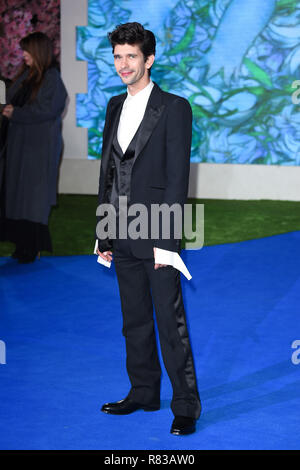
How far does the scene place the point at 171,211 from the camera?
305cm

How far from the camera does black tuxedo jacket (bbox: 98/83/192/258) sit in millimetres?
3020

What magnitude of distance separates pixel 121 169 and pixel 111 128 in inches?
7.8

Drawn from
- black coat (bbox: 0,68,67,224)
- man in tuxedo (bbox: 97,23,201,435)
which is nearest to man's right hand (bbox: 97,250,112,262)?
man in tuxedo (bbox: 97,23,201,435)

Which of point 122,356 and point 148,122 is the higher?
point 148,122

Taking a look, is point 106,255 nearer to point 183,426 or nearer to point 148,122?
point 148,122

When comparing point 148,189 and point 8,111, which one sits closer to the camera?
point 148,189

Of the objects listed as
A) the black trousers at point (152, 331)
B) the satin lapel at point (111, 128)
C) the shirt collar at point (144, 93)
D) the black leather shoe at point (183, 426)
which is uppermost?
the shirt collar at point (144, 93)

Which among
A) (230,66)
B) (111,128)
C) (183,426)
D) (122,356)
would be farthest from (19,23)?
(183,426)

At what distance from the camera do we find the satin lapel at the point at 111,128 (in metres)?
3.19

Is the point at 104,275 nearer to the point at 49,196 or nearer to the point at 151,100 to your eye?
the point at 49,196

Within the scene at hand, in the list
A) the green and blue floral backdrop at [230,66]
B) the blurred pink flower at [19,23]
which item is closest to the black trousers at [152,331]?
the green and blue floral backdrop at [230,66]

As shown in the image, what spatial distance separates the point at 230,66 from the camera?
10.5m

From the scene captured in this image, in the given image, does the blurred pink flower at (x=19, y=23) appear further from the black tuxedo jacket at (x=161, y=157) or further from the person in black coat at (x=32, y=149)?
the black tuxedo jacket at (x=161, y=157)

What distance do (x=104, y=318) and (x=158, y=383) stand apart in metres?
1.62
